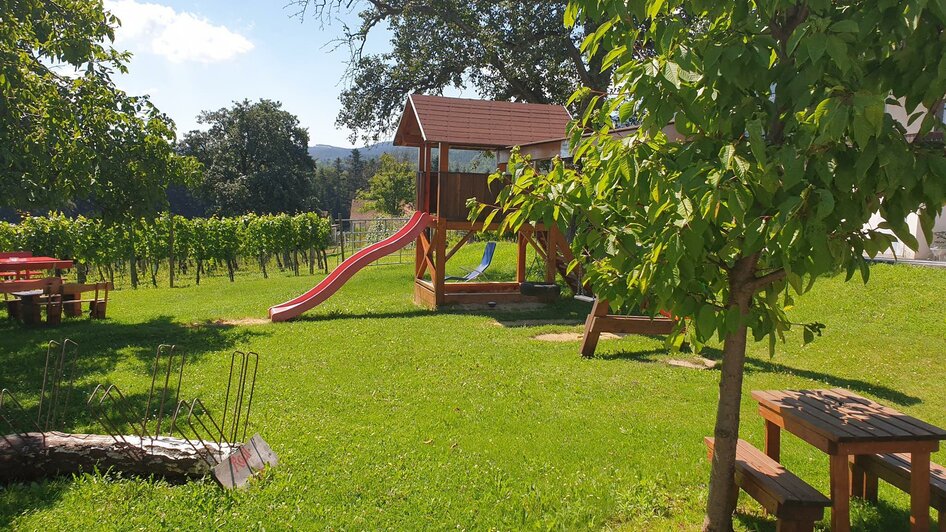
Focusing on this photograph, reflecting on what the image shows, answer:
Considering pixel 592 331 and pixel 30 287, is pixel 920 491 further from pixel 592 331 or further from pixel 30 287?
pixel 30 287

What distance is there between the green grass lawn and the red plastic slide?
592 mm

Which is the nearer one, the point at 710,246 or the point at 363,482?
the point at 710,246

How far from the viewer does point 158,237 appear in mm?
23547

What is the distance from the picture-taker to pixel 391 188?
4922 cm

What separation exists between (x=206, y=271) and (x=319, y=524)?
26300 mm

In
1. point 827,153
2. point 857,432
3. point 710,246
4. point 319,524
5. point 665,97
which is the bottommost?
point 319,524

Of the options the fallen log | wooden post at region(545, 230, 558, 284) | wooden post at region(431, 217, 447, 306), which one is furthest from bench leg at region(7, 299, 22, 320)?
wooden post at region(545, 230, 558, 284)

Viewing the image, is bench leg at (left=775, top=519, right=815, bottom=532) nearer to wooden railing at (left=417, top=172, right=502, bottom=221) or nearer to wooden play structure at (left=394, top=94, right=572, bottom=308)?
wooden play structure at (left=394, top=94, right=572, bottom=308)

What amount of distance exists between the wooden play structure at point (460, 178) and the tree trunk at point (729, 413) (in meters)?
10.3

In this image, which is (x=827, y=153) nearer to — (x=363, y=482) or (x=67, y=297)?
(x=363, y=482)

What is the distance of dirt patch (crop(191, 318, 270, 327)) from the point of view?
1227 cm

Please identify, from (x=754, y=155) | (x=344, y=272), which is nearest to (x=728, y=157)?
(x=754, y=155)

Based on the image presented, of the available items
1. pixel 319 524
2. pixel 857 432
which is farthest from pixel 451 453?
pixel 857 432

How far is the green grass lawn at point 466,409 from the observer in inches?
166
